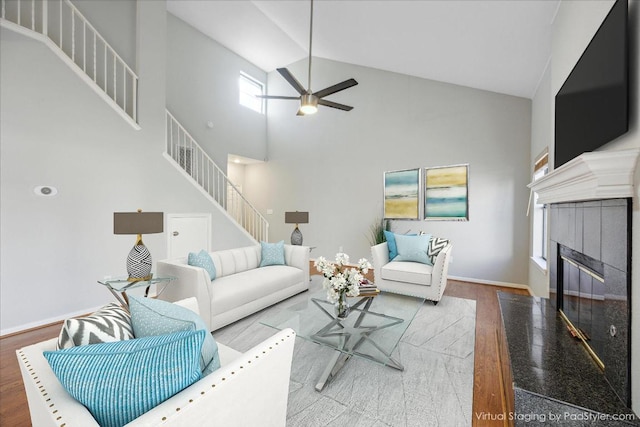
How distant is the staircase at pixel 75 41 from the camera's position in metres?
2.91

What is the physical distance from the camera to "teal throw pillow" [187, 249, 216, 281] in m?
2.82

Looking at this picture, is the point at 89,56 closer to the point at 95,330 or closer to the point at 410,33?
the point at 410,33

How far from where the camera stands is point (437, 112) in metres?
4.63

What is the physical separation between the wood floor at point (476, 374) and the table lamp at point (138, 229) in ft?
3.13

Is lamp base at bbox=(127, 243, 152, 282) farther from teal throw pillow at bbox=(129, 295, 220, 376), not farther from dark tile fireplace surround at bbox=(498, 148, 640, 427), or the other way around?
dark tile fireplace surround at bbox=(498, 148, 640, 427)

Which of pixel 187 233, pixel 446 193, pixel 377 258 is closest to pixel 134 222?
pixel 187 233

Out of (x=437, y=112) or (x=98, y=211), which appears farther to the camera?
(x=437, y=112)

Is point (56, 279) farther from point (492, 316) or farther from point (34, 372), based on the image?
point (492, 316)

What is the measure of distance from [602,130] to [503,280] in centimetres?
333

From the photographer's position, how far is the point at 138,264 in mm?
2514

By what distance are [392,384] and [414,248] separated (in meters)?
2.18

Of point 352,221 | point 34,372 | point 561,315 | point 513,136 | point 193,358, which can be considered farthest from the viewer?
point 352,221

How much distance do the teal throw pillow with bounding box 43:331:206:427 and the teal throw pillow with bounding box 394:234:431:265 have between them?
11.1 ft

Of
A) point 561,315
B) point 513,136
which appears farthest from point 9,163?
point 513,136
